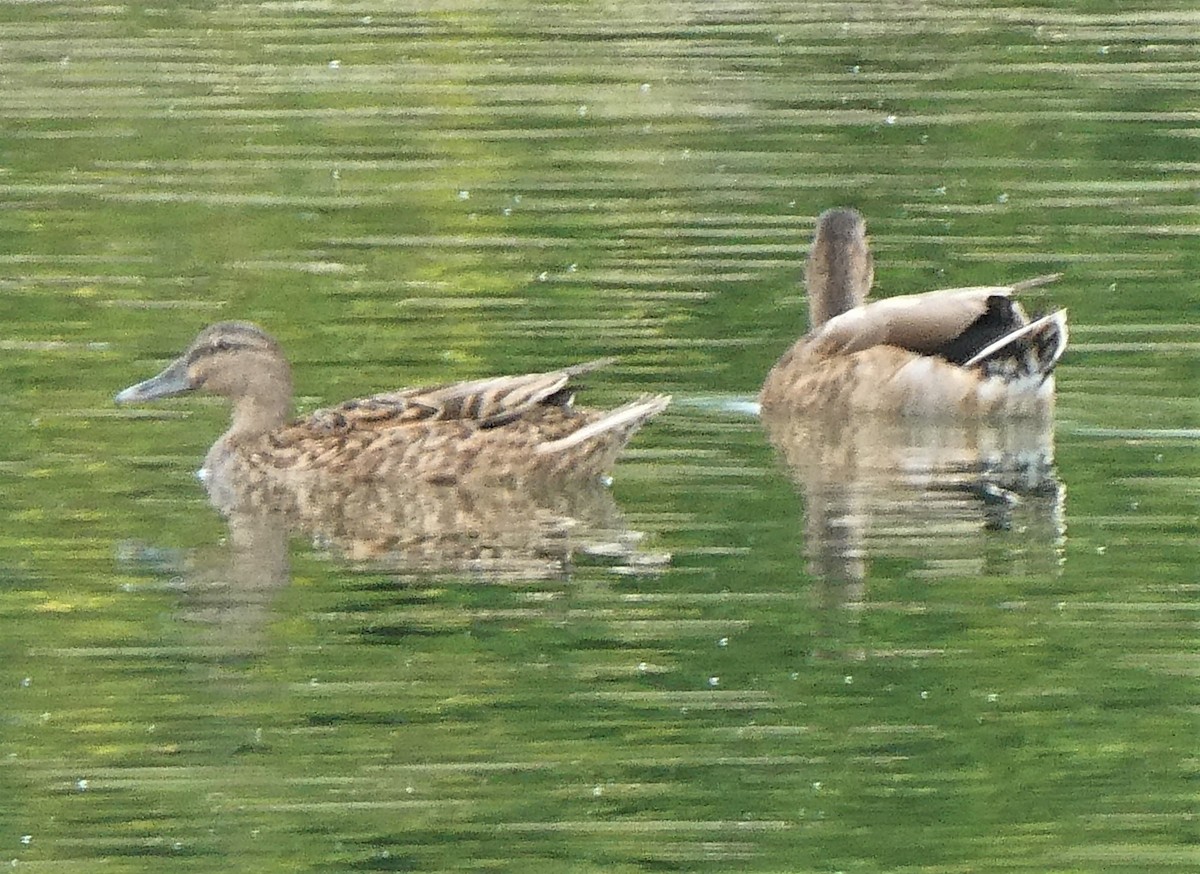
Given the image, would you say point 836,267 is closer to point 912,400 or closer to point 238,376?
point 912,400

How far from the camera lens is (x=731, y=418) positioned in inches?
569

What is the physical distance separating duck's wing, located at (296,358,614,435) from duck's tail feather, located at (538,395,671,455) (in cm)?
17

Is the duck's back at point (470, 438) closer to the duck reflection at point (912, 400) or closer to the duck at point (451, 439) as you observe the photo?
the duck at point (451, 439)

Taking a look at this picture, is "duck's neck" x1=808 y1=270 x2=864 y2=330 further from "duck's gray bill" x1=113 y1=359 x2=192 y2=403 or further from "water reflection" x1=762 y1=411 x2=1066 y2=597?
"duck's gray bill" x1=113 y1=359 x2=192 y2=403

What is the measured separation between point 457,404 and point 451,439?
0.44ft

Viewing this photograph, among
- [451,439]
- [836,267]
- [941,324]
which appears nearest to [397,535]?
[451,439]

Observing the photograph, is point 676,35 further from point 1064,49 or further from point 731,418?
point 731,418

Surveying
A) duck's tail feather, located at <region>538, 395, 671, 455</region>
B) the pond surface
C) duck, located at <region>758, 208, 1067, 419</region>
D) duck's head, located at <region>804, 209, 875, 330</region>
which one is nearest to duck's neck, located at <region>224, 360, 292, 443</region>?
the pond surface

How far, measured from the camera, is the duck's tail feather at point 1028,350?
1462cm

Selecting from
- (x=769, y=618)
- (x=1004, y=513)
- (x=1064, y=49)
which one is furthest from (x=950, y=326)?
(x=1064, y=49)

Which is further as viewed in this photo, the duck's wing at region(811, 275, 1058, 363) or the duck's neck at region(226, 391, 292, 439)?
the duck's wing at region(811, 275, 1058, 363)

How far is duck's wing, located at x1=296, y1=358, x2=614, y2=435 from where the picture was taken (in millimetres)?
12961

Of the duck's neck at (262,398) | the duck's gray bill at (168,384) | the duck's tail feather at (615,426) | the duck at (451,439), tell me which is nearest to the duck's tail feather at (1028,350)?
the duck at (451,439)

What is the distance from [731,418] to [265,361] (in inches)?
75.8
